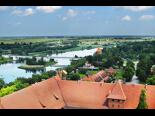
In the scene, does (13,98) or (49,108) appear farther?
(13,98)

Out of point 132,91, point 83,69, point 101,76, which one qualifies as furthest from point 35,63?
point 132,91

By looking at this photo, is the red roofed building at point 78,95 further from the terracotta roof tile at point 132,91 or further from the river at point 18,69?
the river at point 18,69

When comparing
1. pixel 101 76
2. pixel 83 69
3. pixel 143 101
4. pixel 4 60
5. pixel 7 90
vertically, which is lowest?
pixel 143 101

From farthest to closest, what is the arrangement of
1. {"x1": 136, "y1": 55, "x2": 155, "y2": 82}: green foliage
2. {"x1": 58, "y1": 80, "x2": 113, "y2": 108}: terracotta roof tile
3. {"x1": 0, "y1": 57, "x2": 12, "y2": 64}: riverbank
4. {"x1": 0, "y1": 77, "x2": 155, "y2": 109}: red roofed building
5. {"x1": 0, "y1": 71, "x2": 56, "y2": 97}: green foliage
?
{"x1": 58, "y1": 80, "x2": 113, "y2": 108}: terracotta roof tile
{"x1": 136, "y1": 55, "x2": 155, "y2": 82}: green foliage
{"x1": 0, "y1": 71, "x2": 56, "y2": 97}: green foliage
{"x1": 0, "y1": 57, "x2": 12, "y2": 64}: riverbank
{"x1": 0, "y1": 77, "x2": 155, "y2": 109}: red roofed building

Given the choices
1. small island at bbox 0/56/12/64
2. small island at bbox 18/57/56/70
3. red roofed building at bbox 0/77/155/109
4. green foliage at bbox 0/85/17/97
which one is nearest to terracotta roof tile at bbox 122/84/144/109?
red roofed building at bbox 0/77/155/109

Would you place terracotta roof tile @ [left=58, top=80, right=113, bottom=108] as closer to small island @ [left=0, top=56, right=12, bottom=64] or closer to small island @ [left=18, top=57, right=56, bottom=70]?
small island @ [left=18, top=57, right=56, bottom=70]

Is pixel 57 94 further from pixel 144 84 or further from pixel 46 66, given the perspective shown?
pixel 144 84

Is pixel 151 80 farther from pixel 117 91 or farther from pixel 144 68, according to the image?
pixel 117 91
